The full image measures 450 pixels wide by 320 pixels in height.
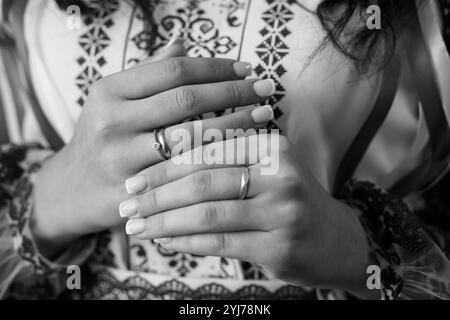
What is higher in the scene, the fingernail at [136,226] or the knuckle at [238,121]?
the knuckle at [238,121]

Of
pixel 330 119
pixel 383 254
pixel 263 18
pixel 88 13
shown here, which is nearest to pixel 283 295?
pixel 383 254

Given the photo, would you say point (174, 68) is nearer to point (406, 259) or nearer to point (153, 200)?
point (153, 200)

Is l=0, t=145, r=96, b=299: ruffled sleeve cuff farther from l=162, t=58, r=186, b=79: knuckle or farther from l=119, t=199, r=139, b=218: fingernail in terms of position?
l=162, t=58, r=186, b=79: knuckle

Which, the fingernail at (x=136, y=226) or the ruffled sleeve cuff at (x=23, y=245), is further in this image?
the ruffled sleeve cuff at (x=23, y=245)

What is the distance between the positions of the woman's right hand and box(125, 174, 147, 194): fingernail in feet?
0.06

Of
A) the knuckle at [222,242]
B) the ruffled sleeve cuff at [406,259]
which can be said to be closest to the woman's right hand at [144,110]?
the knuckle at [222,242]

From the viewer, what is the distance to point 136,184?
0.51 metres

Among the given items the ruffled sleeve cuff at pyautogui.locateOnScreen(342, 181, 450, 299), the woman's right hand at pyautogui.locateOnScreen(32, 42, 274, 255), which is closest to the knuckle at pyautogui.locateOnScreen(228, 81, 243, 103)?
the woman's right hand at pyautogui.locateOnScreen(32, 42, 274, 255)

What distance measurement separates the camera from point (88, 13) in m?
0.65

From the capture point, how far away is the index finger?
51cm

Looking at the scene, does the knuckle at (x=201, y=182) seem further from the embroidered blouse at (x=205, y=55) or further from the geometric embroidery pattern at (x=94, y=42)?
the geometric embroidery pattern at (x=94, y=42)

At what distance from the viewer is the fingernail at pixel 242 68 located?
547 millimetres

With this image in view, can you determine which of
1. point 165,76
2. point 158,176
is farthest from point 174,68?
point 158,176

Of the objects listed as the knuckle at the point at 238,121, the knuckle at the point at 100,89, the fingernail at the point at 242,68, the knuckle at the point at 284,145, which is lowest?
the knuckle at the point at 284,145
